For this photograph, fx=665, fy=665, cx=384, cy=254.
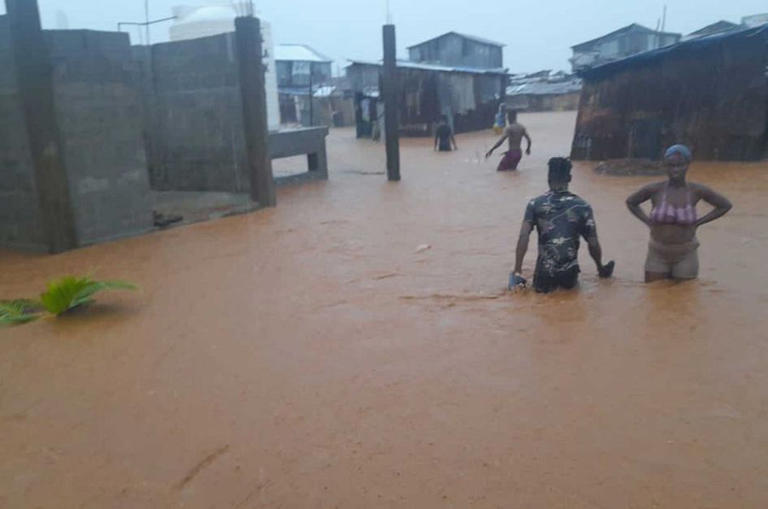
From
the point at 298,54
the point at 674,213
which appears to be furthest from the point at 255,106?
the point at 298,54

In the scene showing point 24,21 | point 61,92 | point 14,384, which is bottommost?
point 14,384

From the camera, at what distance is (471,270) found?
6781mm

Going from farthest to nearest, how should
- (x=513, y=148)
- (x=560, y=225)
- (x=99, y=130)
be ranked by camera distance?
(x=513, y=148), (x=99, y=130), (x=560, y=225)

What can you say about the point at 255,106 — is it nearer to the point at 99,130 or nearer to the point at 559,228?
the point at 99,130

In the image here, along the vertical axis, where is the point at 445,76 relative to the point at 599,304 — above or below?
above

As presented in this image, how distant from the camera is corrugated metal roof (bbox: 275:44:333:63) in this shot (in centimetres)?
4878

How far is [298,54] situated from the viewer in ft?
164

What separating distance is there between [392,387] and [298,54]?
4913 centimetres

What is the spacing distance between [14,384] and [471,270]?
4.17 meters

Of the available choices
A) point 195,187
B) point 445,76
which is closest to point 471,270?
point 195,187

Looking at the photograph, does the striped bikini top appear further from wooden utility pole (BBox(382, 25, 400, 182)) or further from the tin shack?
the tin shack

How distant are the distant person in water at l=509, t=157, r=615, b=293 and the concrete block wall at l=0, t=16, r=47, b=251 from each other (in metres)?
6.16

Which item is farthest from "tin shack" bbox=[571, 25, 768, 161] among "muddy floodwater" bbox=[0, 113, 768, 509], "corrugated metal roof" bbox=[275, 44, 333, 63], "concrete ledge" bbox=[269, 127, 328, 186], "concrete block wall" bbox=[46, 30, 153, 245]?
"corrugated metal roof" bbox=[275, 44, 333, 63]

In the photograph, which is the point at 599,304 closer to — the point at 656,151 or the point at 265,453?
the point at 265,453
